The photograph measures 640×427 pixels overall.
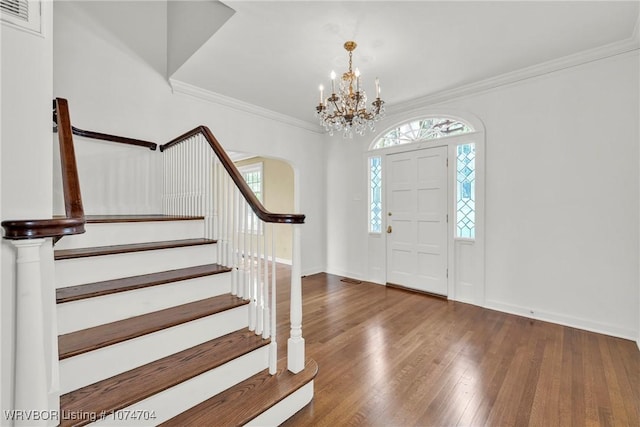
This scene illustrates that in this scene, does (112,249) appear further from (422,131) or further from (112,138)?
(422,131)

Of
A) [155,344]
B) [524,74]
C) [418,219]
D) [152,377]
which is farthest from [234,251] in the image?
[524,74]

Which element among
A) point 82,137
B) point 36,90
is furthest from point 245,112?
point 36,90

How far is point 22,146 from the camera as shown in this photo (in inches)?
39.8

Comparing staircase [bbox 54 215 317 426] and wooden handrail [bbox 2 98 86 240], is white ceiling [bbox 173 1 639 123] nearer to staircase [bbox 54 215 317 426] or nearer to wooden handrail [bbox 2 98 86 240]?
wooden handrail [bbox 2 98 86 240]

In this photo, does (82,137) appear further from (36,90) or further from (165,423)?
(165,423)

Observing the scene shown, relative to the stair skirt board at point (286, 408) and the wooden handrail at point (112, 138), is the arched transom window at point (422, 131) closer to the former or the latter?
the wooden handrail at point (112, 138)

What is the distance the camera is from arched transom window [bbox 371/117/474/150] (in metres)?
3.83

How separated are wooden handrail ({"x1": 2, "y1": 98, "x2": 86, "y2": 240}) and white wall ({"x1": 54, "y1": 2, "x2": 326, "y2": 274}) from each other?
144 centimetres

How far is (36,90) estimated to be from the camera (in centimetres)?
105

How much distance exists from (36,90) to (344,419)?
2137 millimetres

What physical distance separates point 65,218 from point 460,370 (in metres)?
2.58

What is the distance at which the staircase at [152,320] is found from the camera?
0.96 metres

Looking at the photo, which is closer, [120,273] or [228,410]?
[228,410]

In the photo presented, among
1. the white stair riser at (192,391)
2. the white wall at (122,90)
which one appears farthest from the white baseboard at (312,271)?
the white stair riser at (192,391)
